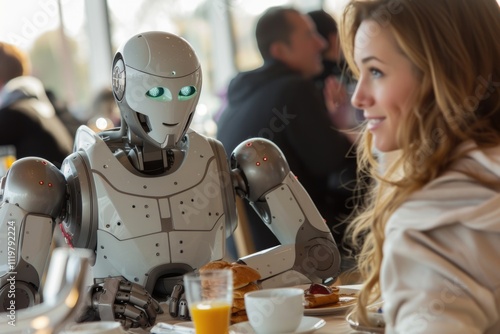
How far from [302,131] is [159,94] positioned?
142 cm

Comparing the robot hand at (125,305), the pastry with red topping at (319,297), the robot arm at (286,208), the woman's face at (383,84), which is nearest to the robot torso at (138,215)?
the robot arm at (286,208)

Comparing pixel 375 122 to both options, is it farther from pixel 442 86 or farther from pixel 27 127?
pixel 27 127

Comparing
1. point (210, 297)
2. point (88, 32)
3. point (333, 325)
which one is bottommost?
point (333, 325)

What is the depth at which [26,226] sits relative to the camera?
73.3 inches

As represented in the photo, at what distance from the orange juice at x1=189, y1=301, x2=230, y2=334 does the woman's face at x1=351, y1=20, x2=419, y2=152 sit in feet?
1.16

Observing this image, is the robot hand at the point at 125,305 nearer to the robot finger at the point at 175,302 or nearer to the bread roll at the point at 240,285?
the robot finger at the point at 175,302

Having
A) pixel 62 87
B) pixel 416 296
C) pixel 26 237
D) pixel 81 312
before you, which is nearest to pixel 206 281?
pixel 416 296

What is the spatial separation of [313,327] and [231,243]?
2.35 metres

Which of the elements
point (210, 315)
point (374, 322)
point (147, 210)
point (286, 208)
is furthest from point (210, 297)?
point (286, 208)

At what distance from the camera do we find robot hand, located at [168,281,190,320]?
1655 mm

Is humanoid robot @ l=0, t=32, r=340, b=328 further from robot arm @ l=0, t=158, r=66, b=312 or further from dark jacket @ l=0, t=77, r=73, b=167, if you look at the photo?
dark jacket @ l=0, t=77, r=73, b=167

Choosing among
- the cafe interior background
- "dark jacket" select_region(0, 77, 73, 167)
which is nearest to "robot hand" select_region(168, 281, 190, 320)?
"dark jacket" select_region(0, 77, 73, 167)

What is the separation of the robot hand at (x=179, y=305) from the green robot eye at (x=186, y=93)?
17.6 inches

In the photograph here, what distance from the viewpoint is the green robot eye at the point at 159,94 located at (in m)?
1.87
